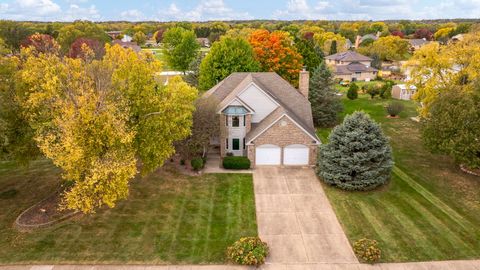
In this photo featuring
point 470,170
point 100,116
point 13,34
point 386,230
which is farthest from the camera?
point 13,34

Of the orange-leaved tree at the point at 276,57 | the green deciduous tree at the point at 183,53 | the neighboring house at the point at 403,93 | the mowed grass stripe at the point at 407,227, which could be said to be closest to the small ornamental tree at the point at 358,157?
the mowed grass stripe at the point at 407,227

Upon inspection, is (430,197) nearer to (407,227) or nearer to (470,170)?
(407,227)

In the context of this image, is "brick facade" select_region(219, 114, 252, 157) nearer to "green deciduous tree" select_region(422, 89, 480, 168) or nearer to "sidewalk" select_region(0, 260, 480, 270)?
"green deciduous tree" select_region(422, 89, 480, 168)

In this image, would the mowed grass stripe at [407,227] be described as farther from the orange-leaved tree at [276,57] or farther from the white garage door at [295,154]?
the orange-leaved tree at [276,57]

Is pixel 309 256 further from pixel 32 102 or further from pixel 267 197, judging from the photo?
pixel 32 102

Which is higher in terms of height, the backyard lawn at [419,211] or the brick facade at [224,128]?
the brick facade at [224,128]

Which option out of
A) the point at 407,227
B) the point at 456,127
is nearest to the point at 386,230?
the point at 407,227

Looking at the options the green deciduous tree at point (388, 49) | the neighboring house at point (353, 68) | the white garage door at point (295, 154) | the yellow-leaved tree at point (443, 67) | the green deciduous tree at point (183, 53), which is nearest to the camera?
the white garage door at point (295, 154)
